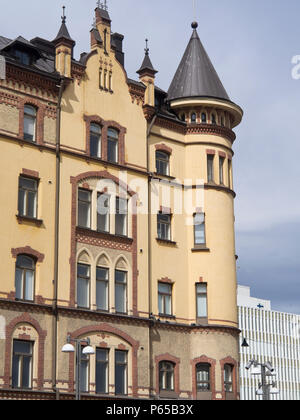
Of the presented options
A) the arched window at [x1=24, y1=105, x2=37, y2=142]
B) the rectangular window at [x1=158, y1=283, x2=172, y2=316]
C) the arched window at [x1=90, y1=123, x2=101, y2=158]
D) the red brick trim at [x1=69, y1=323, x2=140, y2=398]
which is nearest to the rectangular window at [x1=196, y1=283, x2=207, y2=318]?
the rectangular window at [x1=158, y1=283, x2=172, y2=316]

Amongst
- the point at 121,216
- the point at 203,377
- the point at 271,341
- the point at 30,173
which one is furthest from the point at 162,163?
the point at 271,341

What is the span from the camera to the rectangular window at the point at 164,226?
1679 inches

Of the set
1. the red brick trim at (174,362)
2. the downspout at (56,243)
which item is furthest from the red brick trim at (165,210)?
the red brick trim at (174,362)

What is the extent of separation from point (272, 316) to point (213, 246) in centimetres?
11032

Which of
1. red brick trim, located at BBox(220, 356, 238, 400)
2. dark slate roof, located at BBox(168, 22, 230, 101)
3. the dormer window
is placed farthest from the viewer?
dark slate roof, located at BBox(168, 22, 230, 101)

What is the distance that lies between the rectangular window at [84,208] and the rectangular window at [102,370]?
20.6ft

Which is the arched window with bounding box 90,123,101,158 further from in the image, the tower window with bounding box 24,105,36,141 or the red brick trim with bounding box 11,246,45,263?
the red brick trim with bounding box 11,246,45,263

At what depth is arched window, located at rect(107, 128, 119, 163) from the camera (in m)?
41.2

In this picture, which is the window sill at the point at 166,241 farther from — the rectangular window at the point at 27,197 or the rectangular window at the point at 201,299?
the rectangular window at the point at 27,197

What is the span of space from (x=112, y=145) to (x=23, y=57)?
6.50m

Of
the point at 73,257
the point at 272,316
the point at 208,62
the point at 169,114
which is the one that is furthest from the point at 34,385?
the point at 272,316

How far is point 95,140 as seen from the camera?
40.7 meters

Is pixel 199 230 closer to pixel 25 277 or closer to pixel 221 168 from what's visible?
pixel 221 168

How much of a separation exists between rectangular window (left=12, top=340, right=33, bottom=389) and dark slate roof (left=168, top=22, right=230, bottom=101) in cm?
1751
